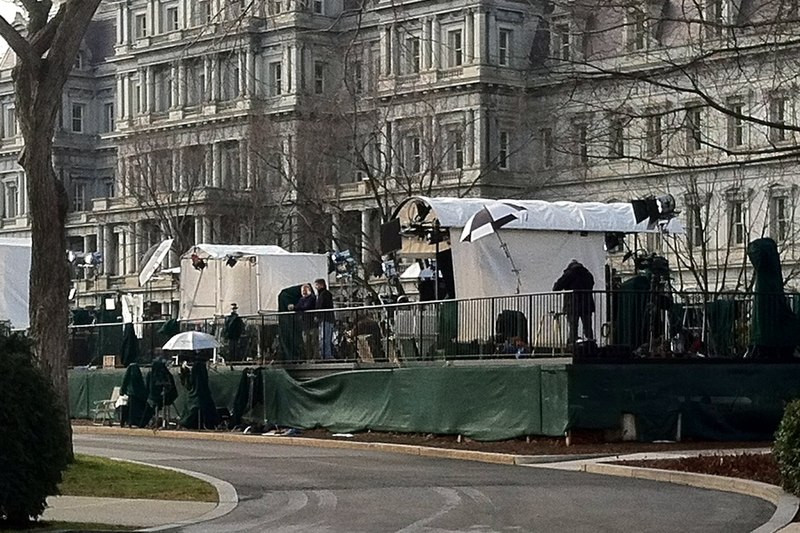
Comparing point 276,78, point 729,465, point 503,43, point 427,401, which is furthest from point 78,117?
point 729,465

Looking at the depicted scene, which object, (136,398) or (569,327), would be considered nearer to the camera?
(569,327)

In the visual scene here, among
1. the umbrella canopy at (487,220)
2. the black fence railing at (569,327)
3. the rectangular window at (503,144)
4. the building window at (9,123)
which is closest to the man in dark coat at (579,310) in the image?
the black fence railing at (569,327)

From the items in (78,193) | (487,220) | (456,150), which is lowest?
(487,220)

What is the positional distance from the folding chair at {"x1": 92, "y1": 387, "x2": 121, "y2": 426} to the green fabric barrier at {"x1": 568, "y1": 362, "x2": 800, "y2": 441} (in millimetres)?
15046

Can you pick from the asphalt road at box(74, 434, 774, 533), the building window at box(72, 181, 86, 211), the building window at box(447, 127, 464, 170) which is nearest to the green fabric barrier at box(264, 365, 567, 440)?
the asphalt road at box(74, 434, 774, 533)

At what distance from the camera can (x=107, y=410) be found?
4312cm

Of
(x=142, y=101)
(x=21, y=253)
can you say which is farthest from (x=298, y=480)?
(x=142, y=101)

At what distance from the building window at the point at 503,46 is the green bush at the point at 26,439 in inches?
2993

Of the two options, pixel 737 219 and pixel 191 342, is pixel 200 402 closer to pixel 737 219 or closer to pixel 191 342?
pixel 191 342

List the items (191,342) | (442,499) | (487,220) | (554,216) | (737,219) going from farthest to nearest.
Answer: (737,219) → (191,342) → (554,216) → (487,220) → (442,499)

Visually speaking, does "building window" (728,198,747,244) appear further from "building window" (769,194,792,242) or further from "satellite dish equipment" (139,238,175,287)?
"satellite dish equipment" (139,238,175,287)

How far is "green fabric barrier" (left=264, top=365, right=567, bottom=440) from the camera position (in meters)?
30.6

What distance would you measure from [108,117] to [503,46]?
149 feet

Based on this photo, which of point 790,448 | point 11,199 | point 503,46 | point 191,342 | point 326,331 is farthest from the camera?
point 11,199
